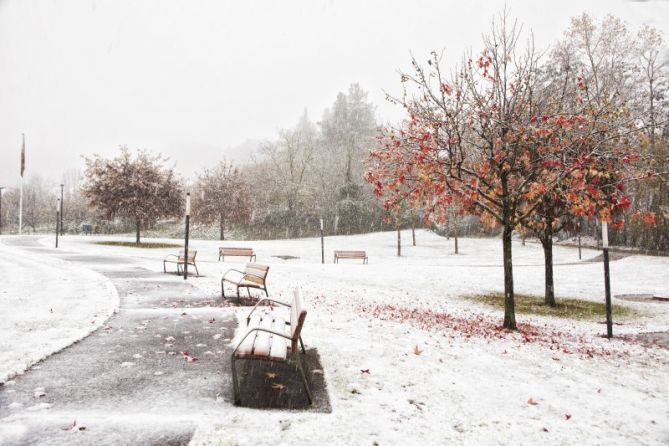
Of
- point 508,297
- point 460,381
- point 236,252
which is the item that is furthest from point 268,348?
point 236,252

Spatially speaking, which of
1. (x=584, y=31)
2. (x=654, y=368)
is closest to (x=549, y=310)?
(x=654, y=368)

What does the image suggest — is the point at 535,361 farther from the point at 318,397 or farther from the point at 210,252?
the point at 210,252

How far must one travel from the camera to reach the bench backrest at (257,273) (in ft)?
28.5

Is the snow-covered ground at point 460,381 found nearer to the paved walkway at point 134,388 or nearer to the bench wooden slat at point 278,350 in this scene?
the paved walkway at point 134,388

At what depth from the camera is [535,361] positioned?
19.5 ft

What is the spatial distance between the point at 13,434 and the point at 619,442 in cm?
514

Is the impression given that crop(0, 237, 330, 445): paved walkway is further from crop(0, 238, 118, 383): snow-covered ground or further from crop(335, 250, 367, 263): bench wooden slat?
crop(335, 250, 367, 263): bench wooden slat

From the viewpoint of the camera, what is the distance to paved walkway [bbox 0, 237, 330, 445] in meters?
3.38

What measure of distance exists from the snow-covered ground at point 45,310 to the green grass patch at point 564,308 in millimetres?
10117

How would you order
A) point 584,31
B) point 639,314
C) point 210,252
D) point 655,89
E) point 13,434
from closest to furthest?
point 13,434 → point 639,314 → point 210,252 → point 584,31 → point 655,89

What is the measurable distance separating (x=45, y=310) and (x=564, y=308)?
42.4ft

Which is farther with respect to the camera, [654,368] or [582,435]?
[654,368]

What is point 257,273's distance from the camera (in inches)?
349

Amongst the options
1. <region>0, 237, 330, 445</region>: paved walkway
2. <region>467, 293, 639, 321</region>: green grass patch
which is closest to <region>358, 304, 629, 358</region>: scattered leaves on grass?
<region>467, 293, 639, 321</region>: green grass patch
